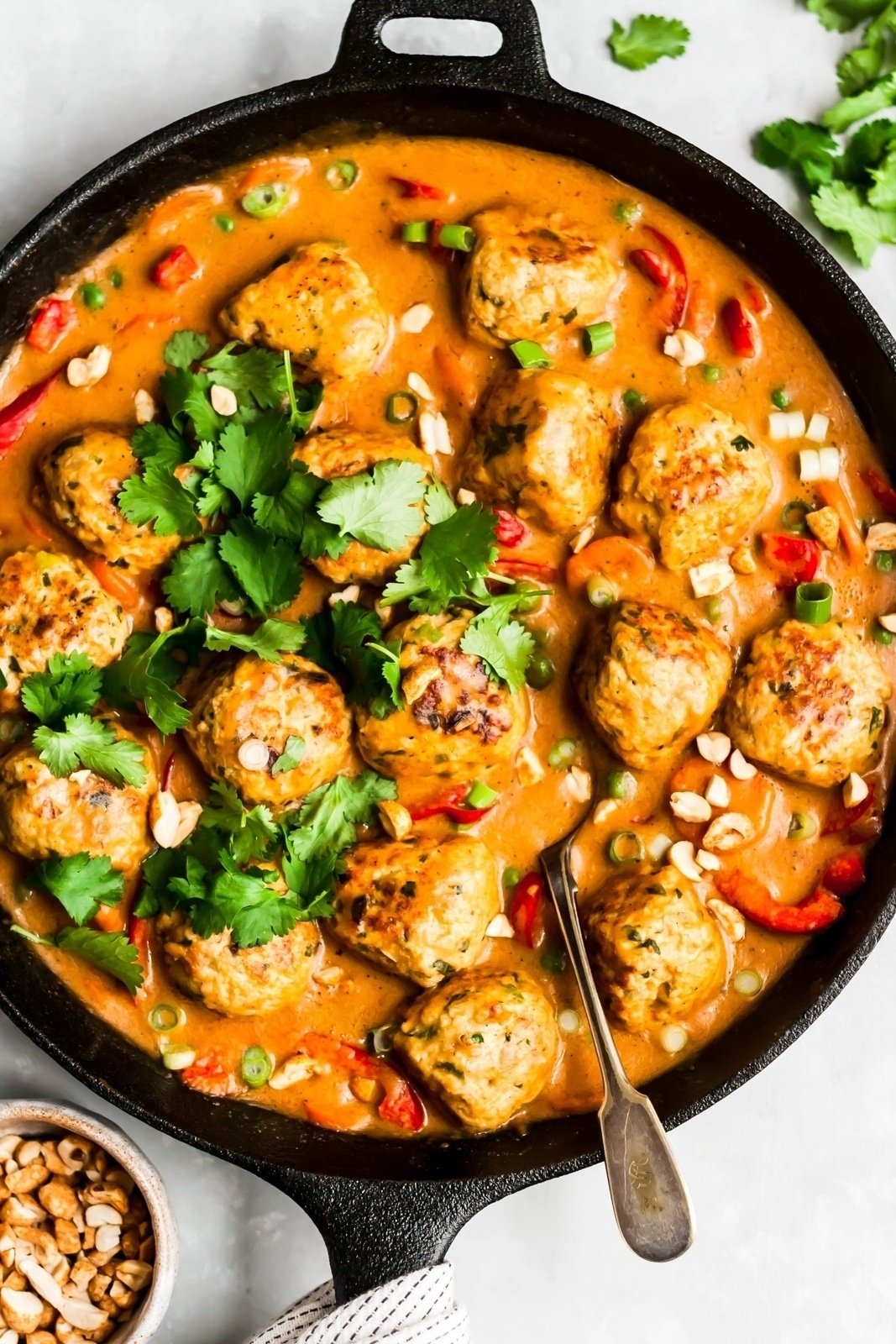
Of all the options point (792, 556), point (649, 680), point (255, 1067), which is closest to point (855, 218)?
point (792, 556)

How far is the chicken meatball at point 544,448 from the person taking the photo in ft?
11.9

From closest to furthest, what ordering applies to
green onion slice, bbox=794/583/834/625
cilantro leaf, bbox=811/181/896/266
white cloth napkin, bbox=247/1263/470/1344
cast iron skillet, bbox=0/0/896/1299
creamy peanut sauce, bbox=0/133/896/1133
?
white cloth napkin, bbox=247/1263/470/1344 → cast iron skillet, bbox=0/0/896/1299 → green onion slice, bbox=794/583/834/625 → creamy peanut sauce, bbox=0/133/896/1133 → cilantro leaf, bbox=811/181/896/266

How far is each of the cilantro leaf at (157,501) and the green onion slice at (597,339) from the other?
4.20 feet

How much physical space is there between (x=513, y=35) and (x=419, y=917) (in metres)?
2.53

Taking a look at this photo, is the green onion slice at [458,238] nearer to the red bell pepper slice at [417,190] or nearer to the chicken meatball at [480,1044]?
the red bell pepper slice at [417,190]

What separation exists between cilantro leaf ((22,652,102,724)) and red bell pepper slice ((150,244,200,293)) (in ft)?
3.88

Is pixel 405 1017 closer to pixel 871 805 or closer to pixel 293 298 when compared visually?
pixel 871 805

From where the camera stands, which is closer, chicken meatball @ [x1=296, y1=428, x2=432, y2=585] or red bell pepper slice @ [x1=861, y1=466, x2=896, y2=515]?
chicken meatball @ [x1=296, y1=428, x2=432, y2=585]

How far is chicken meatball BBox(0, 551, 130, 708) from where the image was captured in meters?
3.66

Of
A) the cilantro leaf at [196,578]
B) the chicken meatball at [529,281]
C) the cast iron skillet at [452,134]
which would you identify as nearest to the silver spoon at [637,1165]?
the cast iron skillet at [452,134]

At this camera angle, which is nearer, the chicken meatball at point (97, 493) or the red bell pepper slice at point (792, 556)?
the chicken meatball at point (97, 493)

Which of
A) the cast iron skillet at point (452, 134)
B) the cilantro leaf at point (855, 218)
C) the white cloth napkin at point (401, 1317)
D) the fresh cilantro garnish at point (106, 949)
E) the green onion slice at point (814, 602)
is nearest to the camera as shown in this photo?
the white cloth napkin at point (401, 1317)

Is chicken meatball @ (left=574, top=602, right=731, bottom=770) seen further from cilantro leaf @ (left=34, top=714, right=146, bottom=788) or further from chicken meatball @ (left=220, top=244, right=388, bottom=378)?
cilantro leaf @ (left=34, top=714, right=146, bottom=788)

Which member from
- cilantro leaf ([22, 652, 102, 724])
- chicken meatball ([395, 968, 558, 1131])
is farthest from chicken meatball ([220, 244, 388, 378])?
chicken meatball ([395, 968, 558, 1131])
